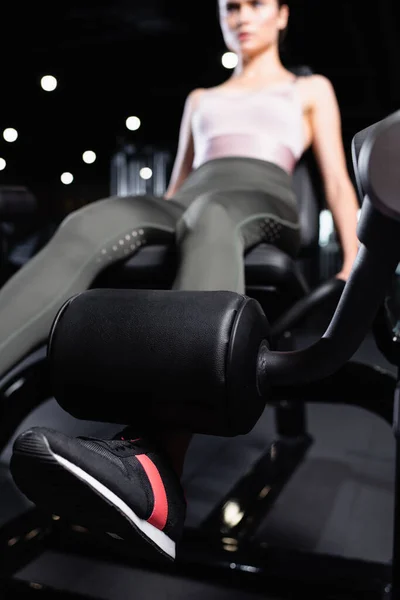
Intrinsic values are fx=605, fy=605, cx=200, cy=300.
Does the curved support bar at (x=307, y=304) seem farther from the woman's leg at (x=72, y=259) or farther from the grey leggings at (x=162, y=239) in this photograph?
the woman's leg at (x=72, y=259)

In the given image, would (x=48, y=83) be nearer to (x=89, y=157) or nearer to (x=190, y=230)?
(x=89, y=157)

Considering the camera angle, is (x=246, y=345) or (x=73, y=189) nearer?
(x=246, y=345)

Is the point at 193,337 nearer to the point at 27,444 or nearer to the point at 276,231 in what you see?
the point at 27,444

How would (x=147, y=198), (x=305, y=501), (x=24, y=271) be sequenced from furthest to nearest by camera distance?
(x=305, y=501)
(x=147, y=198)
(x=24, y=271)

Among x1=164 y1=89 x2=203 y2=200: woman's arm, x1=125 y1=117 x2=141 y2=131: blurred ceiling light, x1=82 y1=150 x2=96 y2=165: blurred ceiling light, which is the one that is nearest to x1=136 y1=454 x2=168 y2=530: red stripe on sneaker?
x1=164 y1=89 x2=203 y2=200: woman's arm

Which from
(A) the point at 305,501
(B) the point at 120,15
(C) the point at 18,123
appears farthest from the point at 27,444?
(B) the point at 120,15

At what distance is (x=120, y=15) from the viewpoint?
301 centimetres

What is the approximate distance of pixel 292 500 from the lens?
1.21 meters

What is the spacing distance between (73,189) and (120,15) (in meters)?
1.19

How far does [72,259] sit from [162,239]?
0.18 meters

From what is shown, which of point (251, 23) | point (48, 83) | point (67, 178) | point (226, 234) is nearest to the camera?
point (226, 234)

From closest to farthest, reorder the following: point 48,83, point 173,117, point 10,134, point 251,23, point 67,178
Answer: point 251,23 < point 10,134 < point 67,178 < point 48,83 < point 173,117

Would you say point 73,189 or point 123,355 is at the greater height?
point 123,355

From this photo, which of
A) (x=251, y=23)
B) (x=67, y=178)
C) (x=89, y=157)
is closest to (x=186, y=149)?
(x=251, y=23)
